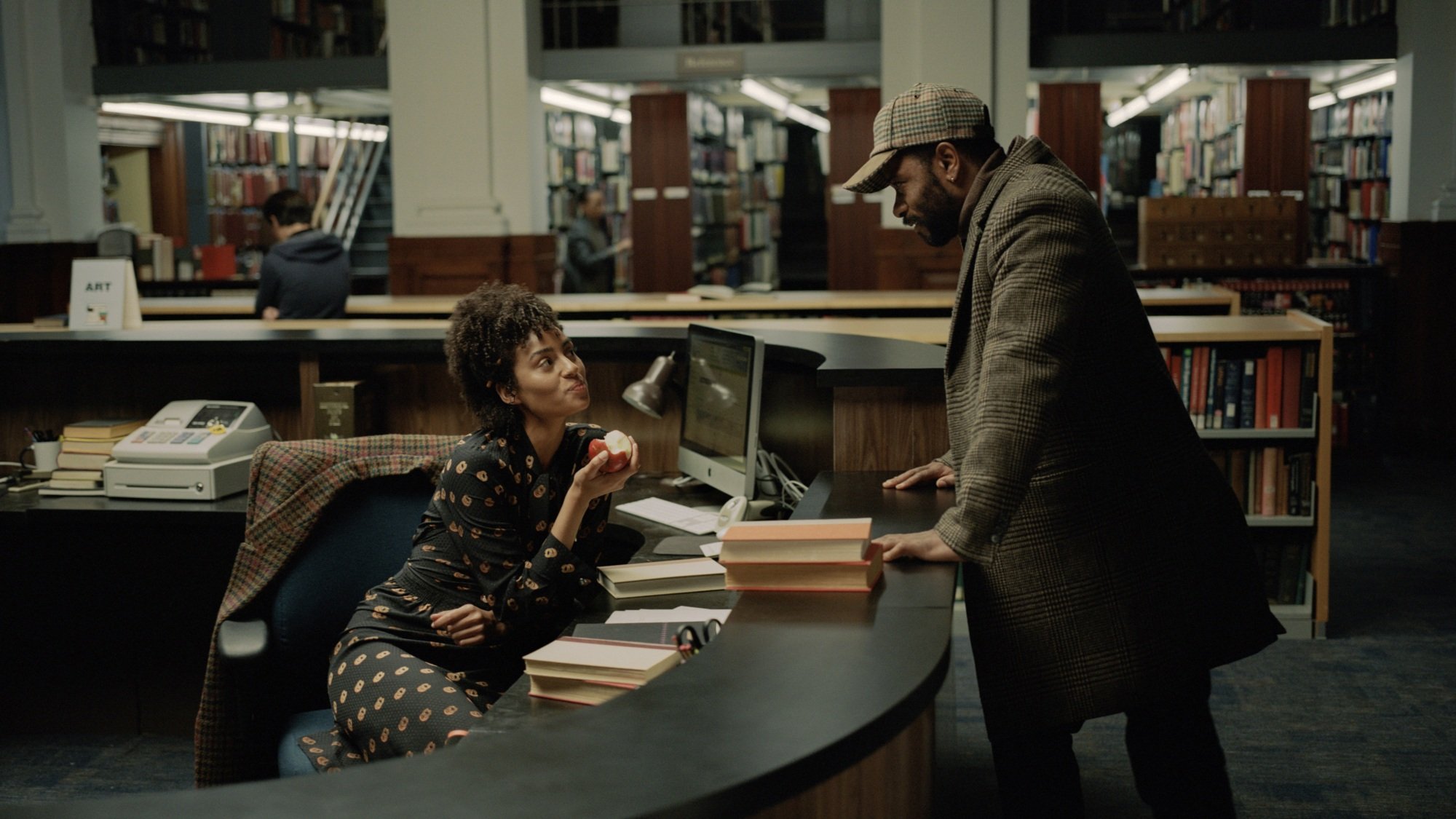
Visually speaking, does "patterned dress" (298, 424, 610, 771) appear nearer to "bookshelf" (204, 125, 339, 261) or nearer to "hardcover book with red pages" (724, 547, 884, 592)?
"hardcover book with red pages" (724, 547, 884, 592)

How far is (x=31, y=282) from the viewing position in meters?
9.59

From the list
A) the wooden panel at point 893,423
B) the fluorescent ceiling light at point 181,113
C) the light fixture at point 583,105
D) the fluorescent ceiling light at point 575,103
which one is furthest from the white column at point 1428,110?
the fluorescent ceiling light at point 181,113

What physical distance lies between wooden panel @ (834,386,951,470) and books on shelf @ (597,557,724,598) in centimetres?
66

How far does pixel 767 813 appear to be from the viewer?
1.27 metres

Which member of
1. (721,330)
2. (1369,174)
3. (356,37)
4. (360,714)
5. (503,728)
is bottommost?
(360,714)

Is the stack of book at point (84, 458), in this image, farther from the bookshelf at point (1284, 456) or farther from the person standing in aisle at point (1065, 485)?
the bookshelf at point (1284, 456)

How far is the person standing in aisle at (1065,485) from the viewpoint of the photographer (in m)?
1.91

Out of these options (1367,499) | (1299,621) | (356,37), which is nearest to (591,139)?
(356,37)

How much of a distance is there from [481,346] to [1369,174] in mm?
9358

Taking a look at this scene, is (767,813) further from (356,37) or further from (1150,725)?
(356,37)

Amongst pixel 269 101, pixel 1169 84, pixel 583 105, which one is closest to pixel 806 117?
pixel 583 105

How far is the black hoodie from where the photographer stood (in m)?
6.30

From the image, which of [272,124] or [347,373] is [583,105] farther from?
[347,373]

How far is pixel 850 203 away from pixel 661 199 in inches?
58.9
